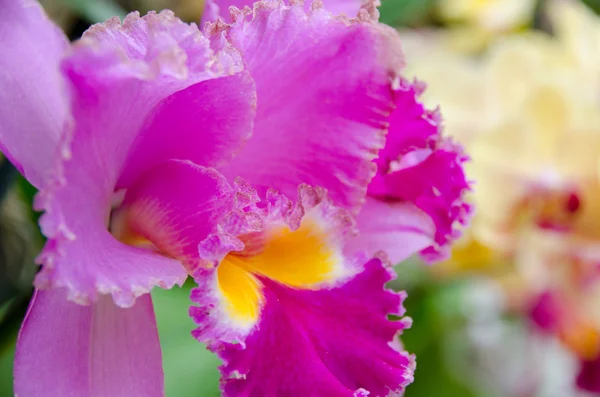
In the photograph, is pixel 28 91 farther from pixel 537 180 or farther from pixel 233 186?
pixel 537 180

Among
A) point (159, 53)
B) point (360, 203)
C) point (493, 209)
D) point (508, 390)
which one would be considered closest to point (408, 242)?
point (360, 203)

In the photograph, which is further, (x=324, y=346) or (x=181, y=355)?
(x=181, y=355)

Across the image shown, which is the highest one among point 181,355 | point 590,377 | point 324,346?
point 324,346

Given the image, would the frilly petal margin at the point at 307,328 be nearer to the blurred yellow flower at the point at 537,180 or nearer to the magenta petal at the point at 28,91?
the magenta petal at the point at 28,91

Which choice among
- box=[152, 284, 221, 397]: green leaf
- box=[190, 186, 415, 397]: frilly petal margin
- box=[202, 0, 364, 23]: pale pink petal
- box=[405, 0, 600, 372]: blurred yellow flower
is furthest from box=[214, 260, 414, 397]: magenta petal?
box=[405, 0, 600, 372]: blurred yellow flower

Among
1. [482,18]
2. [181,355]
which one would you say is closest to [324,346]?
[181,355]

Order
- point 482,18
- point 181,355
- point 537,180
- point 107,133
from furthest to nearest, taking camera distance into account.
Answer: point 482,18, point 537,180, point 181,355, point 107,133

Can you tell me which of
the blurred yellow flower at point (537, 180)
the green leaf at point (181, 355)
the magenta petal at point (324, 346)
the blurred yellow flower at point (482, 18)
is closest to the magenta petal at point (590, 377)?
the blurred yellow flower at point (537, 180)

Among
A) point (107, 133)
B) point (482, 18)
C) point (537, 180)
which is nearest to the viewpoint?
point (107, 133)
